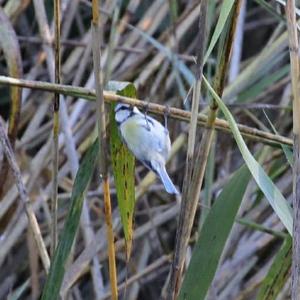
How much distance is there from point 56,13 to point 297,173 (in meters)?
0.32

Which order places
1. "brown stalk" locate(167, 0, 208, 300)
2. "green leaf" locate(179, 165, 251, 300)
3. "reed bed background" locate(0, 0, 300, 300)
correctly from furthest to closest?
"reed bed background" locate(0, 0, 300, 300), "green leaf" locate(179, 165, 251, 300), "brown stalk" locate(167, 0, 208, 300)

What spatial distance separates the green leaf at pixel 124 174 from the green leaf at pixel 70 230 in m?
0.03

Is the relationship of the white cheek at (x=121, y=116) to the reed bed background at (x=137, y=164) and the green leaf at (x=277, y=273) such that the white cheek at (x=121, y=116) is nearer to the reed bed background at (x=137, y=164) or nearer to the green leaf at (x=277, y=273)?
the reed bed background at (x=137, y=164)

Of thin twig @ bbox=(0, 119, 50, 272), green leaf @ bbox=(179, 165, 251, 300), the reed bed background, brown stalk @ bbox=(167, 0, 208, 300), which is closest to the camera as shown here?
brown stalk @ bbox=(167, 0, 208, 300)

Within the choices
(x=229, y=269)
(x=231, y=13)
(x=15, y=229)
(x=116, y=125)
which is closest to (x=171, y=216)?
(x=229, y=269)

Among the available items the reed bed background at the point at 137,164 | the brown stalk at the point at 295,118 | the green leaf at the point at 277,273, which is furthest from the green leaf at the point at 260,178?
the reed bed background at the point at 137,164

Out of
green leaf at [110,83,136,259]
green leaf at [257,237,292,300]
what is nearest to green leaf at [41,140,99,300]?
green leaf at [110,83,136,259]

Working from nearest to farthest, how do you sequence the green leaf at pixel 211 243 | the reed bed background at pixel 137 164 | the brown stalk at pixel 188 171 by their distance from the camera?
the brown stalk at pixel 188 171 < the green leaf at pixel 211 243 < the reed bed background at pixel 137 164

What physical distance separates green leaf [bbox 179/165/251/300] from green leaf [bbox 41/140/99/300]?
0.14 metres

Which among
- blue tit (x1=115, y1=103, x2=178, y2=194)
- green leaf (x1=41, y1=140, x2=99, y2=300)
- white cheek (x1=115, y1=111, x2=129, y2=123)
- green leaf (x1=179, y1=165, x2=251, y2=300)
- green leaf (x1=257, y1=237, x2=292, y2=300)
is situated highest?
white cheek (x1=115, y1=111, x2=129, y2=123)

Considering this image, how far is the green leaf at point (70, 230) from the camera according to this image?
0.87m

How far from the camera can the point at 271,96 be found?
1.78m

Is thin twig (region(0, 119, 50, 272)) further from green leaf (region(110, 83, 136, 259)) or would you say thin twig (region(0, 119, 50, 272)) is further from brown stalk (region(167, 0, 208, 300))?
brown stalk (region(167, 0, 208, 300))

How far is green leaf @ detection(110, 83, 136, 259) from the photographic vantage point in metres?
0.87
